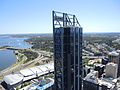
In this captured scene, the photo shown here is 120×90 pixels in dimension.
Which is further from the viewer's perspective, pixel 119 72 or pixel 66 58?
pixel 119 72

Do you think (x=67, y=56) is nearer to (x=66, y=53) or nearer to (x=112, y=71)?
(x=66, y=53)

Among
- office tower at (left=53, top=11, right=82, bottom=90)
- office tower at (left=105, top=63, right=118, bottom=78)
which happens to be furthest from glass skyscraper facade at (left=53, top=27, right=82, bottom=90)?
office tower at (left=105, top=63, right=118, bottom=78)

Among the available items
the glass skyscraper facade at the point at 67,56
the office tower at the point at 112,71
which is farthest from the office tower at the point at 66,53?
the office tower at the point at 112,71

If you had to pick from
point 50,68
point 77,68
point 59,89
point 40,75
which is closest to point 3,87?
point 40,75

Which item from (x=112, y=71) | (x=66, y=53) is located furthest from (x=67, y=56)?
(x=112, y=71)

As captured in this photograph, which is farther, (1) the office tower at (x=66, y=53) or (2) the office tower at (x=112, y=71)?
(2) the office tower at (x=112, y=71)

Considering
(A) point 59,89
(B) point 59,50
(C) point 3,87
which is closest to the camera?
(B) point 59,50

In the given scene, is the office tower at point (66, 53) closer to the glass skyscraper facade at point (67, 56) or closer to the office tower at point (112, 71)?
the glass skyscraper facade at point (67, 56)

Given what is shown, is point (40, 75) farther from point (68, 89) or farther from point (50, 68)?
point (68, 89)
